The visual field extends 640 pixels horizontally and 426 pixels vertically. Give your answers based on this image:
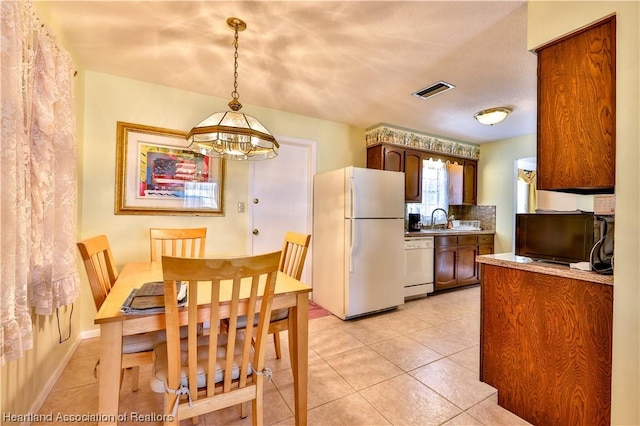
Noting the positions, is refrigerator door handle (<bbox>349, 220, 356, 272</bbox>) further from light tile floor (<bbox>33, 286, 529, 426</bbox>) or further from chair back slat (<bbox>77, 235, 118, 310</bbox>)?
chair back slat (<bbox>77, 235, 118, 310</bbox>)

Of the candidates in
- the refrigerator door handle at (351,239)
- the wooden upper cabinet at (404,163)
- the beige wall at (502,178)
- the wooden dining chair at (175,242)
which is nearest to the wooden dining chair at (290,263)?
the wooden dining chair at (175,242)

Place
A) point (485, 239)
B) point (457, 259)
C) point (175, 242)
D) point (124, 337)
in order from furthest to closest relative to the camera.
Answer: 1. point (485, 239)
2. point (457, 259)
3. point (175, 242)
4. point (124, 337)

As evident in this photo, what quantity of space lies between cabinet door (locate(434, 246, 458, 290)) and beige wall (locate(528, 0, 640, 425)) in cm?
269

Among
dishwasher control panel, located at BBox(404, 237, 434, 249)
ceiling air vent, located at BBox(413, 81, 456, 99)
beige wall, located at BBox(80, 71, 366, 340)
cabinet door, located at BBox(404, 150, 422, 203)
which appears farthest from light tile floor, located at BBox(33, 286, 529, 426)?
ceiling air vent, located at BBox(413, 81, 456, 99)

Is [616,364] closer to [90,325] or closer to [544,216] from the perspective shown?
[544,216]

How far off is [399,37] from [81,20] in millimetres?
2091

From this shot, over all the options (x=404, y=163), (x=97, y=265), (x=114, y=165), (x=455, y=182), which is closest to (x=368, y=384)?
(x=97, y=265)

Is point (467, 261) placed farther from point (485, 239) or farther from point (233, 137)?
point (233, 137)

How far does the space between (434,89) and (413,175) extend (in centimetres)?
152

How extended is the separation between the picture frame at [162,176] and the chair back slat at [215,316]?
1823 millimetres

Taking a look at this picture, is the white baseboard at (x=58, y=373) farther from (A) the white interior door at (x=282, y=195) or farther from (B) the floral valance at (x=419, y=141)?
(B) the floral valance at (x=419, y=141)

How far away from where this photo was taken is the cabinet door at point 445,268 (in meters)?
3.93

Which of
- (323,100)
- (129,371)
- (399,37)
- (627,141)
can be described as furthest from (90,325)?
(627,141)

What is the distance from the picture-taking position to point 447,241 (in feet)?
→ 13.1
